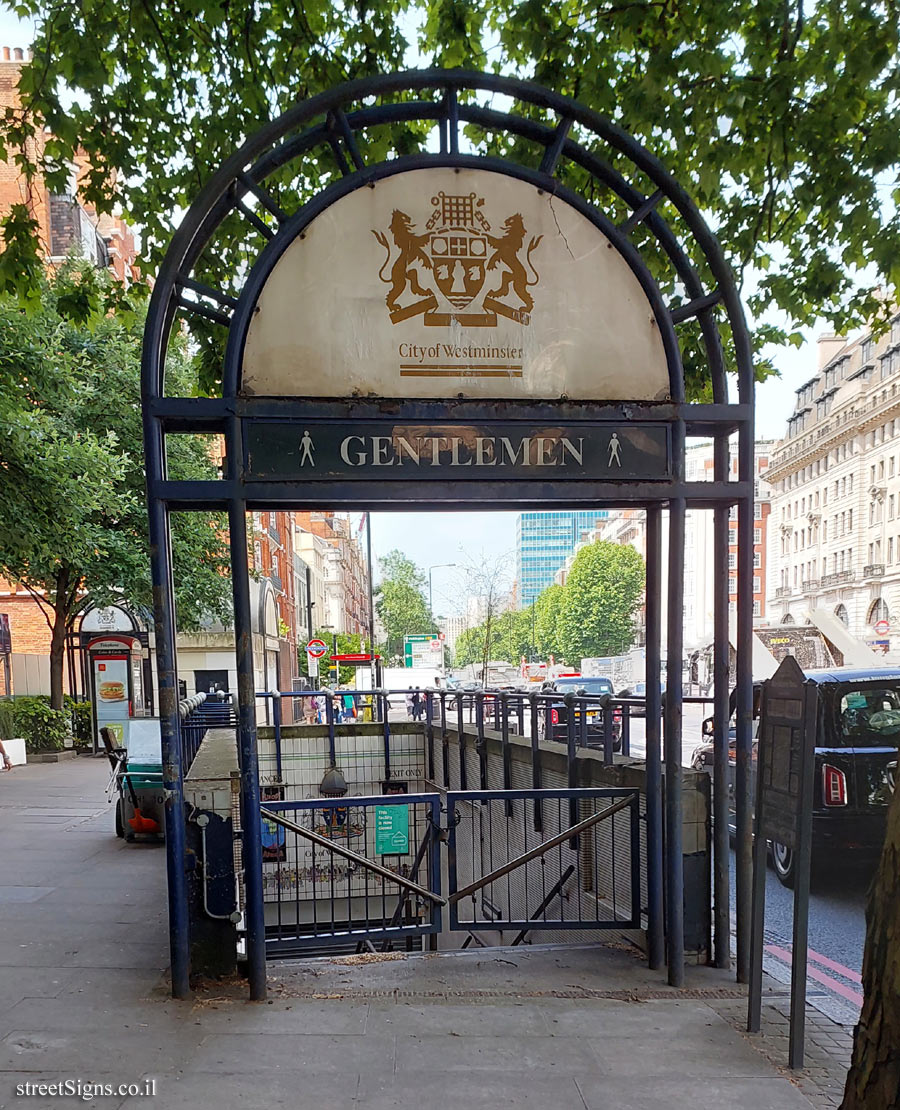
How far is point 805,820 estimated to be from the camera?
420 cm

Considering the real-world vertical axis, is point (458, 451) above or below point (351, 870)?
above

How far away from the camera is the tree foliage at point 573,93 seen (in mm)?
6773

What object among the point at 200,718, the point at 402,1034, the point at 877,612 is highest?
the point at 200,718

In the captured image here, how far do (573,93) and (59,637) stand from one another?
2159 centimetres

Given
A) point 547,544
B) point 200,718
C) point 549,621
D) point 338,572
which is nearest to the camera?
point 200,718

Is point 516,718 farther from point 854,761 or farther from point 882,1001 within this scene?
point 882,1001

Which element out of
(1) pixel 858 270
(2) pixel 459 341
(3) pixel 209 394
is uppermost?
(1) pixel 858 270

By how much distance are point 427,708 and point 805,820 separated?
10745mm

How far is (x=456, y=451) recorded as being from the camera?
16.6ft

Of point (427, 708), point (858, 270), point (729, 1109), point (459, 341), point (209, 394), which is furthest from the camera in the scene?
point (427, 708)

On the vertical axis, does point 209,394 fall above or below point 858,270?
below

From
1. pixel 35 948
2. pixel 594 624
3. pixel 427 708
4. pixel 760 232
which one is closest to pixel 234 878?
pixel 35 948

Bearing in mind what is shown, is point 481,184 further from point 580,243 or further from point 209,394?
point 209,394

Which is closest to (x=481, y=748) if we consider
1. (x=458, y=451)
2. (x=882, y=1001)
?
(x=458, y=451)
